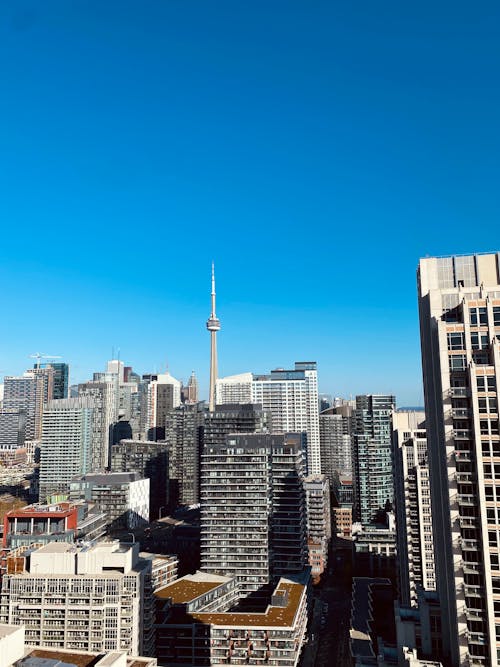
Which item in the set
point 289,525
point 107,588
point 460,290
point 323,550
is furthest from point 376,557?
point 460,290

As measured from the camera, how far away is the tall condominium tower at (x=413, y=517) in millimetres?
107375

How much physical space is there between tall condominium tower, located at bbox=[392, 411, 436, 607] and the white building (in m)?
49.0

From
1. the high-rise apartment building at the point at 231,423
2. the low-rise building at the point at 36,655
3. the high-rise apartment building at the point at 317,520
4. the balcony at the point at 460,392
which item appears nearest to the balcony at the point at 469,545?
the balcony at the point at 460,392

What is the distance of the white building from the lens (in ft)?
283

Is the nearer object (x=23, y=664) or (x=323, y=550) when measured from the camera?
(x=23, y=664)

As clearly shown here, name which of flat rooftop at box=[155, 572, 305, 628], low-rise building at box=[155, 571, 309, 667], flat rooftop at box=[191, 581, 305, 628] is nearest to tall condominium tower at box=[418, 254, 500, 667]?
low-rise building at box=[155, 571, 309, 667]

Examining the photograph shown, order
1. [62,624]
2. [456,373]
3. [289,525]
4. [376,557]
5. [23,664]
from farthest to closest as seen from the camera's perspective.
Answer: [376,557]
[289,525]
[62,624]
[456,373]
[23,664]

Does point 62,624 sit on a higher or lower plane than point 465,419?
lower

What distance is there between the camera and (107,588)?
3450 inches

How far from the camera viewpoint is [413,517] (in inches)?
4400

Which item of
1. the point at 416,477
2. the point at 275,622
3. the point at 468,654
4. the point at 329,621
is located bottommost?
the point at 329,621

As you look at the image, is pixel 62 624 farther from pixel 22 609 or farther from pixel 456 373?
pixel 456 373

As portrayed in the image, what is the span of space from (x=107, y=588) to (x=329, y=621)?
3063 inches

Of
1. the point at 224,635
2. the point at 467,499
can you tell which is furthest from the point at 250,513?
the point at 467,499
